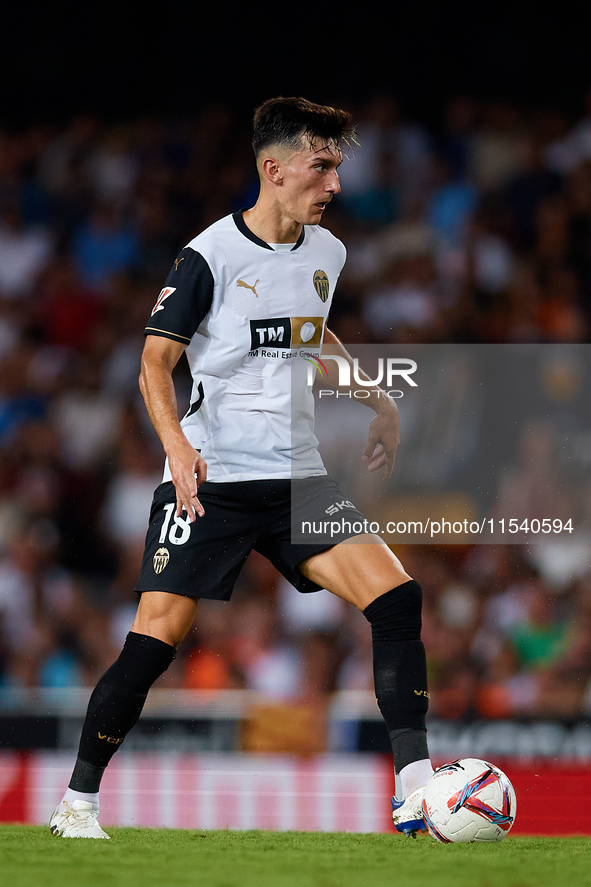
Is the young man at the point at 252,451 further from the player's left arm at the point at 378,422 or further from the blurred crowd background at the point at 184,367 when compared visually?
the blurred crowd background at the point at 184,367

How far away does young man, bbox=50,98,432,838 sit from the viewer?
327cm

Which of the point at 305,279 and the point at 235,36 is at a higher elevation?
the point at 235,36

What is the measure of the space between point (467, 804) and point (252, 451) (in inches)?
48.7

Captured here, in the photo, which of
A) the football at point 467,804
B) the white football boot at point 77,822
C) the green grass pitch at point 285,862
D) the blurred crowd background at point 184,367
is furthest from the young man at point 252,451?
the blurred crowd background at point 184,367

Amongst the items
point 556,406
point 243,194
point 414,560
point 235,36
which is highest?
point 235,36

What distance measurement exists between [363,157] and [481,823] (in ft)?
20.2

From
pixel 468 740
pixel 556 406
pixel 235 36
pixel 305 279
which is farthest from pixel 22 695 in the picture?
pixel 235 36

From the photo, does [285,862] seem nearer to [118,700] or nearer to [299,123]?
[118,700]

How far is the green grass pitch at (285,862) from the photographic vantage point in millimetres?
2348

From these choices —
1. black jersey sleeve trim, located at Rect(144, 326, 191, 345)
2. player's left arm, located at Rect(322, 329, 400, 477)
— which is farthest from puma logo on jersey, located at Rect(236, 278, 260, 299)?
player's left arm, located at Rect(322, 329, 400, 477)

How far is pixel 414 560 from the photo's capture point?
20.4 ft

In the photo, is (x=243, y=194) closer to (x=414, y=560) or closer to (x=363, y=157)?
(x=363, y=157)

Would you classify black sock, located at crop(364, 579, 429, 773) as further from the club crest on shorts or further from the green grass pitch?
the club crest on shorts

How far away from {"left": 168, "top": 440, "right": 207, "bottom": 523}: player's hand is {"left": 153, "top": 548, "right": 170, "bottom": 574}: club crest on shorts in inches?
9.6
